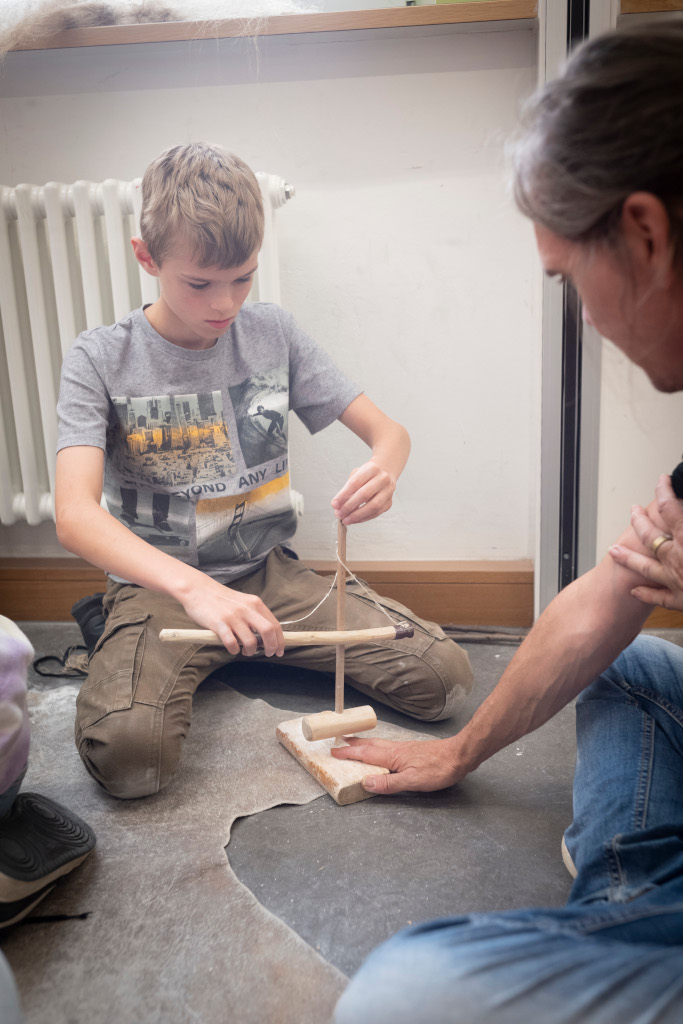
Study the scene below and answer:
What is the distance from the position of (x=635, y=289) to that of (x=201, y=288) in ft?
2.28

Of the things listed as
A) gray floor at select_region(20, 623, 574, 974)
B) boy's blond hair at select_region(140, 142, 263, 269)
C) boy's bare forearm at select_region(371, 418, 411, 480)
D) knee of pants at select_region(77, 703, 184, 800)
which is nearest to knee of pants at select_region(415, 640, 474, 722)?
gray floor at select_region(20, 623, 574, 974)

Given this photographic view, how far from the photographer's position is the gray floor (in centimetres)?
83

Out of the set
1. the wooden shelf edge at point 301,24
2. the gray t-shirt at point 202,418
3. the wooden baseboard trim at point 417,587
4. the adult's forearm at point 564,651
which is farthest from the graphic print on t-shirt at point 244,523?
the wooden shelf edge at point 301,24

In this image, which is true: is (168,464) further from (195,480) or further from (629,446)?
(629,446)

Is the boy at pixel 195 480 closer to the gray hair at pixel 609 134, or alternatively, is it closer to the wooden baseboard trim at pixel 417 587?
the wooden baseboard trim at pixel 417 587

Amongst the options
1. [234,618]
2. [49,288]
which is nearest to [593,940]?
[234,618]

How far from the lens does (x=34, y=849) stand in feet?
2.78

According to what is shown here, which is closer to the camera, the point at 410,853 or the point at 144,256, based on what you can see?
the point at 410,853

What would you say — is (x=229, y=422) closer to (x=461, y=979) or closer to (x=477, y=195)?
(x=477, y=195)

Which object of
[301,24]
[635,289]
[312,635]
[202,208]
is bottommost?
[312,635]

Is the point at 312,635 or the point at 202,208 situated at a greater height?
the point at 202,208

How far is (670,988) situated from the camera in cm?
49

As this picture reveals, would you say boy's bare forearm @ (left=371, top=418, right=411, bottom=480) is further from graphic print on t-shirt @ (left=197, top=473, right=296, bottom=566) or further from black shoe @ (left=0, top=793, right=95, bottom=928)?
black shoe @ (left=0, top=793, right=95, bottom=928)

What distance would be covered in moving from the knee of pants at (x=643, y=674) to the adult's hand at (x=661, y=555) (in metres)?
0.11
